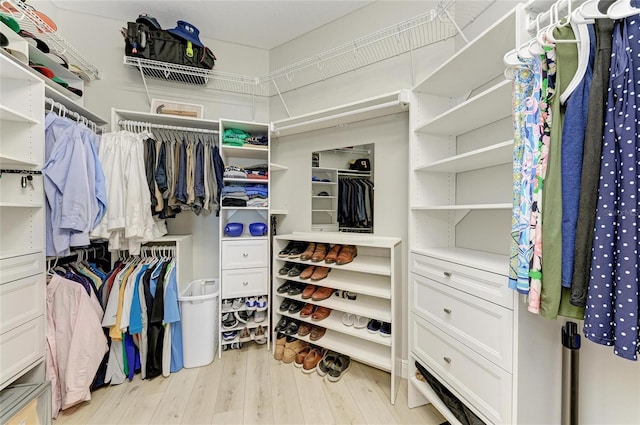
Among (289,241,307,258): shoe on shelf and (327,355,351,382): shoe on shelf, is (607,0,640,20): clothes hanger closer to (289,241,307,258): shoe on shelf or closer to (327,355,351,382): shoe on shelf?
(289,241,307,258): shoe on shelf

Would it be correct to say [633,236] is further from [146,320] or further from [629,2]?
[146,320]

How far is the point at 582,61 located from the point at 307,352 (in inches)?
88.4

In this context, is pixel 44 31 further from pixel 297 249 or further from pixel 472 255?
pixel 472 255

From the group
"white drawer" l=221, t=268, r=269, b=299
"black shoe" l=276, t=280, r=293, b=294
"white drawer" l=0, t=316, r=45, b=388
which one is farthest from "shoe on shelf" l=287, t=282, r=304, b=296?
"white drawer" l=0, t=316, r=45, b=388

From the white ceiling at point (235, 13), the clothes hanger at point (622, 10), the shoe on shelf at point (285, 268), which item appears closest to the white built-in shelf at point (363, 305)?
the shoe on shelf at point (285, 268)

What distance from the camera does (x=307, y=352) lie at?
6.72 ft

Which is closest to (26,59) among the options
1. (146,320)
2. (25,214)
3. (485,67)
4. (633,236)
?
(25,214)

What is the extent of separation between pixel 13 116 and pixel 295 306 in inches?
81.3

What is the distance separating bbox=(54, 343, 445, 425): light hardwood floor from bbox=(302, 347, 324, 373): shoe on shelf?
0.05 metres

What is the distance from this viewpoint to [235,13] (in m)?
2.17

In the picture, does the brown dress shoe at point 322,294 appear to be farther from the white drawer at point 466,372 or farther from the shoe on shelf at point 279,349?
the white drawer at point 466,372

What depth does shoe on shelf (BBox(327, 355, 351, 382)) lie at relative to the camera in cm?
183

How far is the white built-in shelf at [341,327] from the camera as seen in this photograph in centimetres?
170

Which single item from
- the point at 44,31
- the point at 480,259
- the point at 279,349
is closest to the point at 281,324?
the point at 279,349
